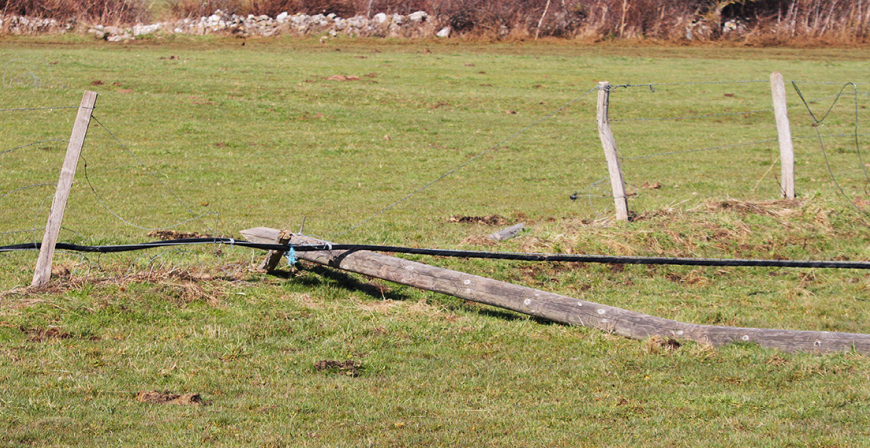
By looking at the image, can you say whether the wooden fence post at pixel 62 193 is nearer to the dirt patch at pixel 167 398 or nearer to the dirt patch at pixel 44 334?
the dirt patch at pixel 44 334

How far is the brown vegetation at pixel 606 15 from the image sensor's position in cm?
3894

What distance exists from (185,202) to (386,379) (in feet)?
30.3

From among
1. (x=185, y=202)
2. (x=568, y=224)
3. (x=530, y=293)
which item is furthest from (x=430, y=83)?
(x=530, y=293)

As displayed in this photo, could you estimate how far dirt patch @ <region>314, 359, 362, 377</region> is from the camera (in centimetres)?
671

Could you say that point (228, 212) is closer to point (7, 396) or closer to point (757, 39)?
point (7, 396)

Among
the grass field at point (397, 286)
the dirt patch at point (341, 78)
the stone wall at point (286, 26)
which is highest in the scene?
the stone wall at point (286, 26)

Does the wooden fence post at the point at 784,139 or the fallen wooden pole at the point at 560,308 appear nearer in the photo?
the fallen wooden pole at the point at 560,308

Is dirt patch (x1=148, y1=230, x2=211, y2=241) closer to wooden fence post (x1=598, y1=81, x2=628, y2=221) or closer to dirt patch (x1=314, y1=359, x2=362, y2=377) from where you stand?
dirt patch (x1=314, y1=359, x2=362, y2=377)

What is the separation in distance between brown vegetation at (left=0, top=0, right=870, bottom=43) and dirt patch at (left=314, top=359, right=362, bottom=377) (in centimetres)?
3428

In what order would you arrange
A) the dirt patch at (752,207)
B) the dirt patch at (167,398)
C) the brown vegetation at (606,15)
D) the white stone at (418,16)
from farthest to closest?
the white stone at (418,16) < the brown vegetation at (606,15) < the dirt patch at (752,207) < the dirt patch at (167,398)

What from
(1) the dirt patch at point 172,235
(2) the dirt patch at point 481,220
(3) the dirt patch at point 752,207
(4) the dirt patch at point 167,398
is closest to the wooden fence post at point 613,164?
(3) the dirt patch at point 752,207

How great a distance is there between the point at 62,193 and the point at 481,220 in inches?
303

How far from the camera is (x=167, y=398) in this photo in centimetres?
591

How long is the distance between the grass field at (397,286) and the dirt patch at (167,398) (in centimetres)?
10
